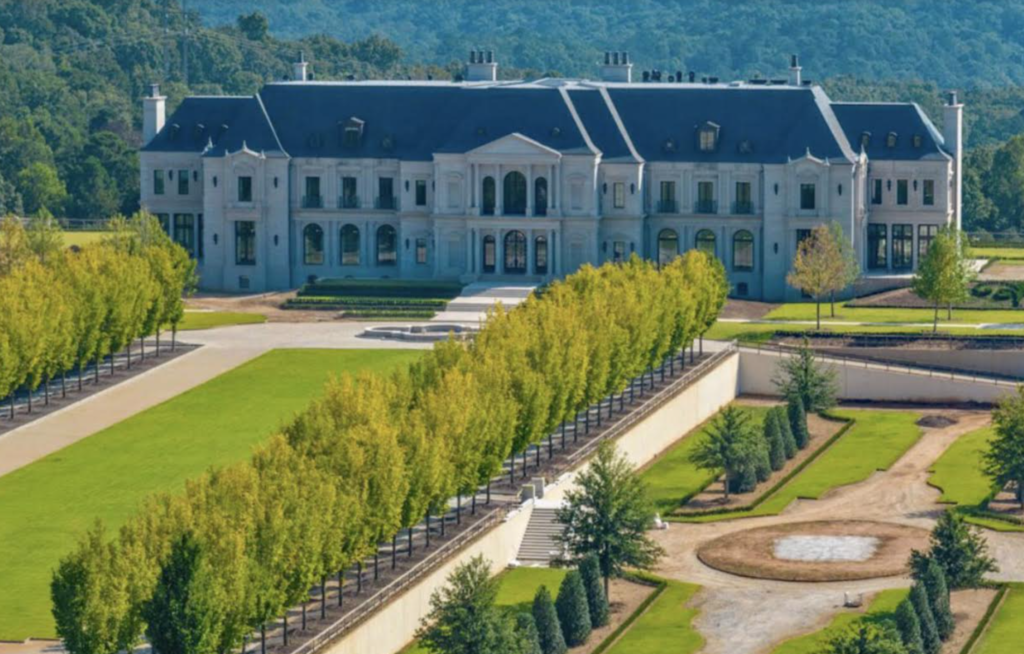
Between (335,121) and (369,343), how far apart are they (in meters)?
26.1

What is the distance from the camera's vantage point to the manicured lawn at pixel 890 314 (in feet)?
518

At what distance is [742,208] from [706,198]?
2131 mm

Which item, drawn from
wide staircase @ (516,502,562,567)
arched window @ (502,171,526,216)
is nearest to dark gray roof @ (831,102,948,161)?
arched window @ (502,171,526,216)

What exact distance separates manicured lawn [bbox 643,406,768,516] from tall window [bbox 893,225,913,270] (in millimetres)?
42084

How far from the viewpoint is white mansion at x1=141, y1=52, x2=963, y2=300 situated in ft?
550

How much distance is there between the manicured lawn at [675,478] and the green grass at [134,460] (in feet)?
49.2

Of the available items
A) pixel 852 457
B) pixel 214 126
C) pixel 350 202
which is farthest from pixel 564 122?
pixel 852 457

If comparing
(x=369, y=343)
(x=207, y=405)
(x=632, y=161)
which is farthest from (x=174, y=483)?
(x=632, y=161)

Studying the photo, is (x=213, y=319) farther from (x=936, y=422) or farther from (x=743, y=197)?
(x=936, y=422)

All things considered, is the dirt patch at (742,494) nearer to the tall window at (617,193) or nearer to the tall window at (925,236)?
the tall window at (617,193)

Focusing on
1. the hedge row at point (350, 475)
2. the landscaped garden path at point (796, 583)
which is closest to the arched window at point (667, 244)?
the hedge row at point (350, 475)

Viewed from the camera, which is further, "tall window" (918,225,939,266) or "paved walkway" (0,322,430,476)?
"tall window" (918,225,939,266)

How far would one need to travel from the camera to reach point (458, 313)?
159 meters

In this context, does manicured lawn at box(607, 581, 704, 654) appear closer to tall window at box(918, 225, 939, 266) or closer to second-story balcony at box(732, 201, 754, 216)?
second-story balcony at box(732, 201, 754, 216)
